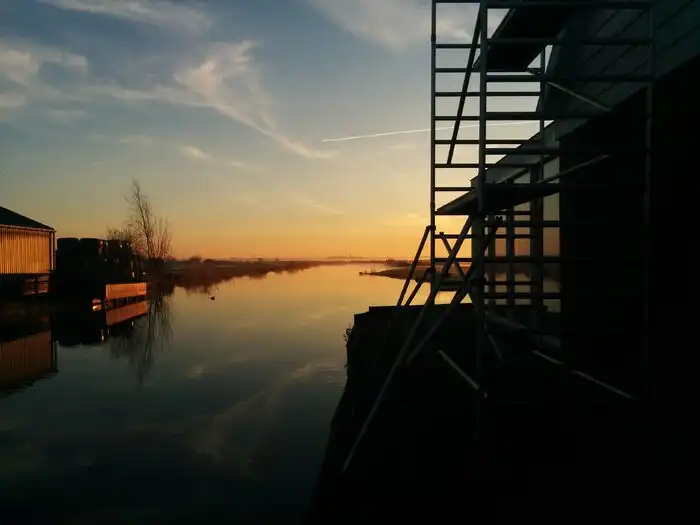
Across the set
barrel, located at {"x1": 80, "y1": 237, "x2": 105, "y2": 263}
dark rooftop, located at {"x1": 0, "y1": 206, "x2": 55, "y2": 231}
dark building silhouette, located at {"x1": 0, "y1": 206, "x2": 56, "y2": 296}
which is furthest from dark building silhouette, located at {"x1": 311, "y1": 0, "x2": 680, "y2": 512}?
barrel, located at {"x1": 80, "y1": 237, "x2": 105, "y2": 263}

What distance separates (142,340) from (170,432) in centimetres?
1243

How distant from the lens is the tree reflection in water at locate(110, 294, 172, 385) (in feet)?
56.6

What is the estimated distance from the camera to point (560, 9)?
630cm

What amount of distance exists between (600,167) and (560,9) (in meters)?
1.74

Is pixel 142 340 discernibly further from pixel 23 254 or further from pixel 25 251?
pixel 25 251

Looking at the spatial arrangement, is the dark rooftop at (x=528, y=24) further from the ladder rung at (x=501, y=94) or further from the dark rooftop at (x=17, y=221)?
the dark rooftop at (x=17, y=221)

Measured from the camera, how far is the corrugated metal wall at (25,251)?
29375mm

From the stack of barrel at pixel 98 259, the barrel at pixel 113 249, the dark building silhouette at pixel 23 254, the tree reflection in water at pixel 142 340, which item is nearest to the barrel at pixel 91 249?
the stack of barrel at pixel 98 259

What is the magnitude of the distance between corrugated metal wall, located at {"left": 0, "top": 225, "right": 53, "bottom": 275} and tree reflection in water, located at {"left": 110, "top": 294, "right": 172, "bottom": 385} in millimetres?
6671

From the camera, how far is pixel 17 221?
3148cm

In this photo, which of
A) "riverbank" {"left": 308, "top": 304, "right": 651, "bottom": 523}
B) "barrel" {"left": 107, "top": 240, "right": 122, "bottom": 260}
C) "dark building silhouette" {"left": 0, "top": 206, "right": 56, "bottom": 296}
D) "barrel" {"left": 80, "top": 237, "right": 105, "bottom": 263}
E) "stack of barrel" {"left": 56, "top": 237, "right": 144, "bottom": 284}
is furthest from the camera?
"barrel" {"left": 107, "top": 240, "right": 122, "bottom": 260}

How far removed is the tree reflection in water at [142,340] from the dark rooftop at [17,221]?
7.74m

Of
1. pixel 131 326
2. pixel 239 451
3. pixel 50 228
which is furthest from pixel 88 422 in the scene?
pixel 50 228

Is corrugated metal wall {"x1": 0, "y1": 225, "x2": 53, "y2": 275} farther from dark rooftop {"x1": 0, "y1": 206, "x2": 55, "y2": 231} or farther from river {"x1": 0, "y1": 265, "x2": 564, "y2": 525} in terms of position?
river {"x1": 0, "y1": 265, "x2": 564, "y2": 525}
